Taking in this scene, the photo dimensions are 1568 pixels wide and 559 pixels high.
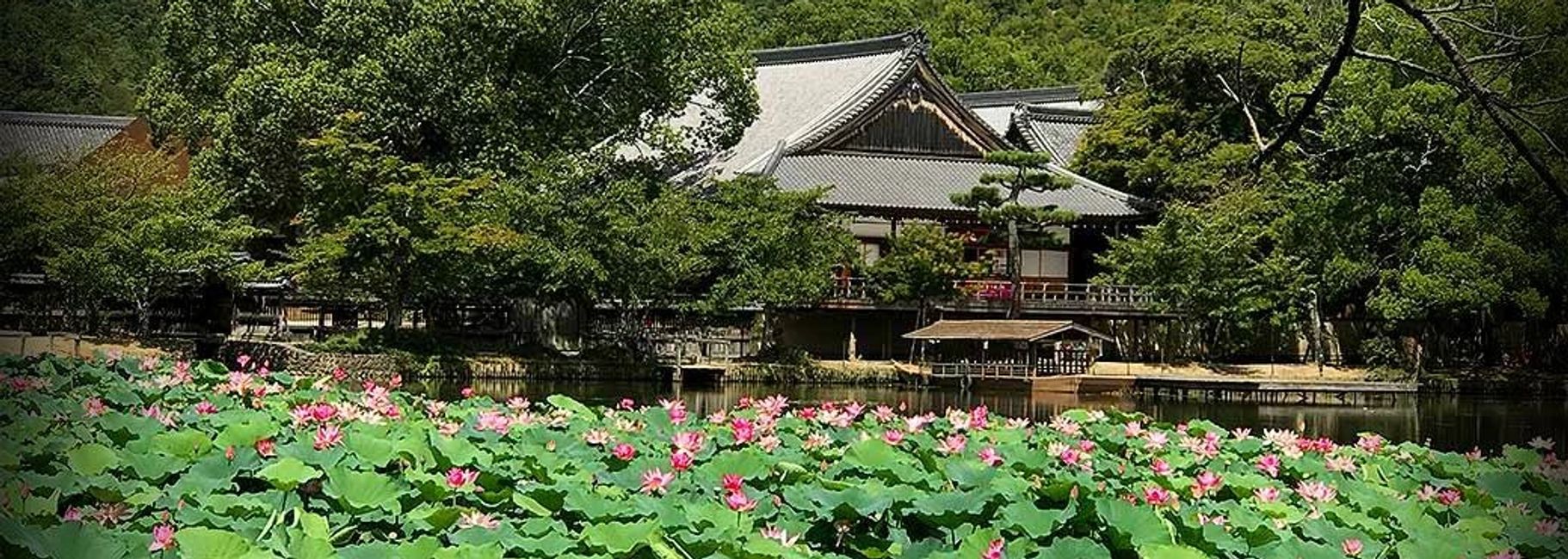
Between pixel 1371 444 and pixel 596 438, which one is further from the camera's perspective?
pixel 1371 444

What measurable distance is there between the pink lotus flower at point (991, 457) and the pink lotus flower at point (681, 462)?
0.90m

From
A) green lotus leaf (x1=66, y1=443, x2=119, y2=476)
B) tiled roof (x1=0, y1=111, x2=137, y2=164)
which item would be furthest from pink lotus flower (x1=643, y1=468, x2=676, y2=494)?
tiled roof (x1=0, y1=111, x2=137, y2=164)

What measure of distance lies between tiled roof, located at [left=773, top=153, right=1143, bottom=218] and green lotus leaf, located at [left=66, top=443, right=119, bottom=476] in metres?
23.2

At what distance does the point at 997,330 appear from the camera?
24.3 m

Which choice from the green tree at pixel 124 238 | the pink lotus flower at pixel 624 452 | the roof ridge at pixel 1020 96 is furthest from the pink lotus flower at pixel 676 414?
the roof ridge at pixel 1020 96

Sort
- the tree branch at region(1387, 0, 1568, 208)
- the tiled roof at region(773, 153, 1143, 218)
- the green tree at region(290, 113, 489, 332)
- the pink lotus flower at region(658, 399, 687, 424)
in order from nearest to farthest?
1. the tree branch at region(1387, 0, 1568, 208)
2. the pink lotus flower at region(658, 399, 687, 424)
3. the green tree at region(290, 113, 489, 332)
4. the tiled roof at region(773, 153, 1143, 218)

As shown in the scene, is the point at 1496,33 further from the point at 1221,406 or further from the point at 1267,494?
the point at 1221,406

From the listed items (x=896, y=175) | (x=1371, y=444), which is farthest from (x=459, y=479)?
(x=896, y=175)

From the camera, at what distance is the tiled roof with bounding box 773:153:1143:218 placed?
91.6 feet

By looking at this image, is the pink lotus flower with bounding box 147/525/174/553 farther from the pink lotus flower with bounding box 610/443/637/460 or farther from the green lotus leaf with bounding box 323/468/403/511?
the pink lotus flower with bounding box 610/443/637/460

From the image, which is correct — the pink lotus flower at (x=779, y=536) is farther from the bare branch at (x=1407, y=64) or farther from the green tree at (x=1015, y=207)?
the green tree at (x=1015, y=207)

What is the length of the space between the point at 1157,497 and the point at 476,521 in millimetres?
1818

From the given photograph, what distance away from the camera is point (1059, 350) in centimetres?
2478

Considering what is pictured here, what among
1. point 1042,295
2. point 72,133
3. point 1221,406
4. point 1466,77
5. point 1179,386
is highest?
point 72,133
